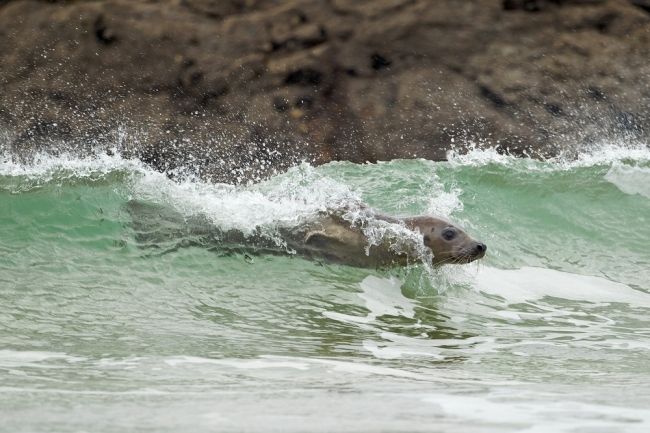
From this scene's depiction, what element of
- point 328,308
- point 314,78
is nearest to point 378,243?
point 328,308

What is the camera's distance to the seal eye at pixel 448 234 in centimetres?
748

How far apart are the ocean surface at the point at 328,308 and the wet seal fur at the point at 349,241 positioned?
71 millimetres

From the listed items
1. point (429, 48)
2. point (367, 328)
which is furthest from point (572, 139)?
point (367, 328)

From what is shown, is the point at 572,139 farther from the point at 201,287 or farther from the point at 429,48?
the point at 201,287

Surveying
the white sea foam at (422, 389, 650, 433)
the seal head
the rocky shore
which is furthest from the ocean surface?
the rocky shore

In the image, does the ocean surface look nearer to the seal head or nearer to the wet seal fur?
the wet seal fur

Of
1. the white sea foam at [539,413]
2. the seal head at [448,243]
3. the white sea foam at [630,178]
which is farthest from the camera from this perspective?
the white sea foam at [630,178]

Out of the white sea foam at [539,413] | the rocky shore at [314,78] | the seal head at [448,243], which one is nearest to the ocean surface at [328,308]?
the white sea foam at [539,413]

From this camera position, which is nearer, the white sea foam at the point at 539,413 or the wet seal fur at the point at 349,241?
the white sea foam at the point at 539,413

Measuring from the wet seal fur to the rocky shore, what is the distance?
2.39 metres

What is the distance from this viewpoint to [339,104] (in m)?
10.2

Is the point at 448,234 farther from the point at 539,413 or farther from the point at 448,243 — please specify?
the point at 539,413

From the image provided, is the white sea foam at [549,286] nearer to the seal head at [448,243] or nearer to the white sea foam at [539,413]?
the seal head at [448,243]

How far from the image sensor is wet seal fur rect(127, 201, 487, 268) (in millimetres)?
7469
